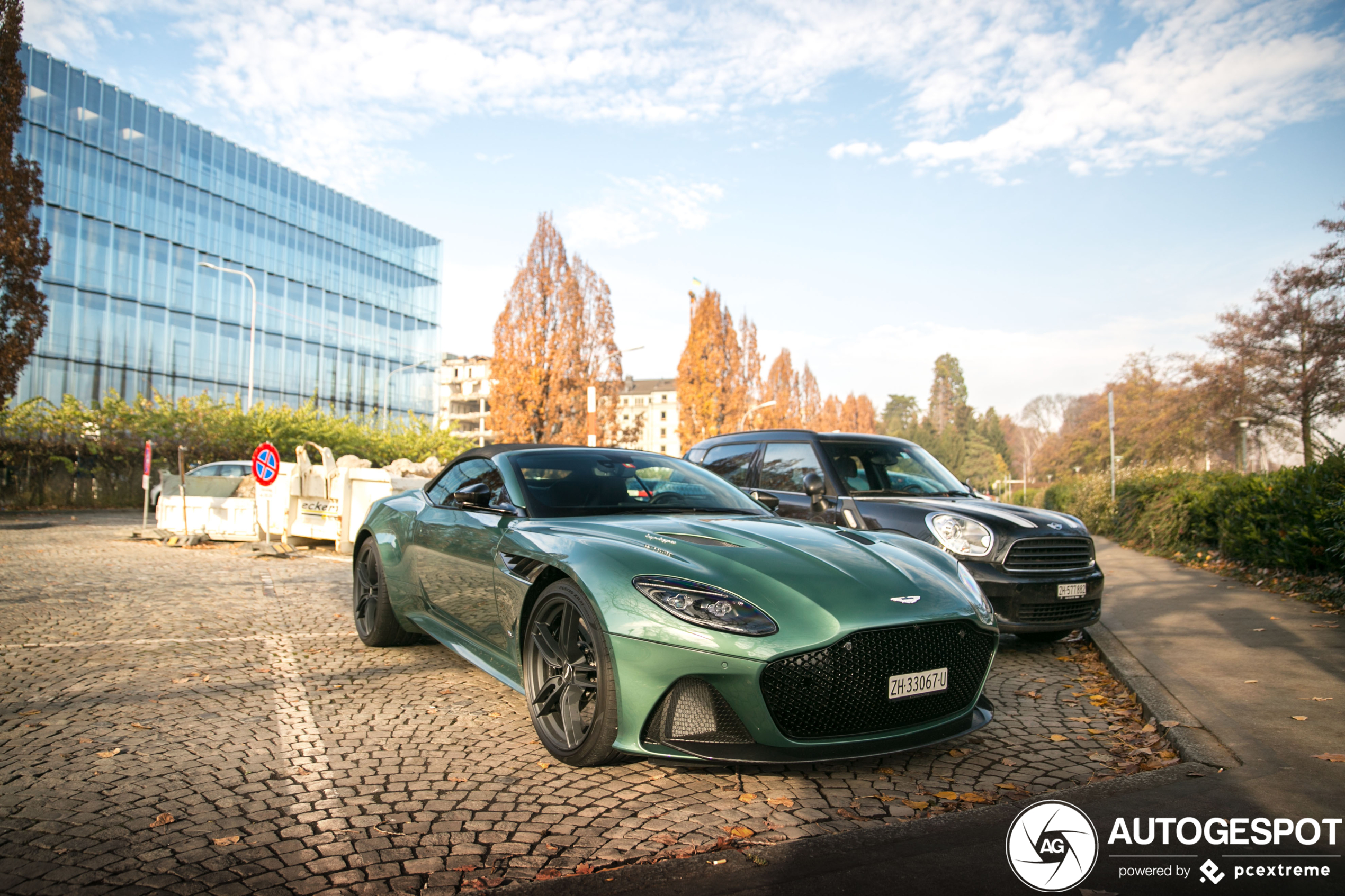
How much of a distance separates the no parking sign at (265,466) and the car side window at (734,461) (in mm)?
8397

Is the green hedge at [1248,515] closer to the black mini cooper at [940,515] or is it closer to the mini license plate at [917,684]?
the black mini cooper at [940,515]

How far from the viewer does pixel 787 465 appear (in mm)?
7715

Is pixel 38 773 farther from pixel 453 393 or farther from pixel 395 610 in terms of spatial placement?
pixel 453 393

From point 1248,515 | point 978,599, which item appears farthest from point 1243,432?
point 978,599

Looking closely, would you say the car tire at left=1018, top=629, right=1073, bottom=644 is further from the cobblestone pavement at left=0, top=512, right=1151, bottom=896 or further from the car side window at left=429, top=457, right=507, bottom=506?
the car side window at left=429, top=457, right=507, bottom=506

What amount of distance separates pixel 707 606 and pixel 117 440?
29326 millimetres

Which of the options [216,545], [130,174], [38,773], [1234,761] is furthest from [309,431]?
[1234,761]

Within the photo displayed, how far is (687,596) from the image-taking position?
3141mm

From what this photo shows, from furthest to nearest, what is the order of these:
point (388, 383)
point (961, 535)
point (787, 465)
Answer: point (388, 383) < point (787, 465) < point (961, 535)

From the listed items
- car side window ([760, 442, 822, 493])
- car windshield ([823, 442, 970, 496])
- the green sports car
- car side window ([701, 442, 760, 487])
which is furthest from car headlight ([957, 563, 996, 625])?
car side window ([701, 442, 760, 487])

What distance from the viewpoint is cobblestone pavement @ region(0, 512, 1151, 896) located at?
2619 millimetres

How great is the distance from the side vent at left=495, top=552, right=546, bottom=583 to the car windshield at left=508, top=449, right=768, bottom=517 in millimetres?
274

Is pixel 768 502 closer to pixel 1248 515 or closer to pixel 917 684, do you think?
pixel 917 684

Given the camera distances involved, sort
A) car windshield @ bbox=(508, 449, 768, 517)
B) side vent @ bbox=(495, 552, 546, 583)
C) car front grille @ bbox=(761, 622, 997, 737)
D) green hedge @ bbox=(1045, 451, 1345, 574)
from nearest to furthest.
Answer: car front grille @ bbox=(761, 622, 997, 737), side vent @ bbox=(495, 552, 546, 583), car windshield @ bbox=(508, 449, 768, 517), green hedge @ bbox=(1045, 451, 1345, 574)
